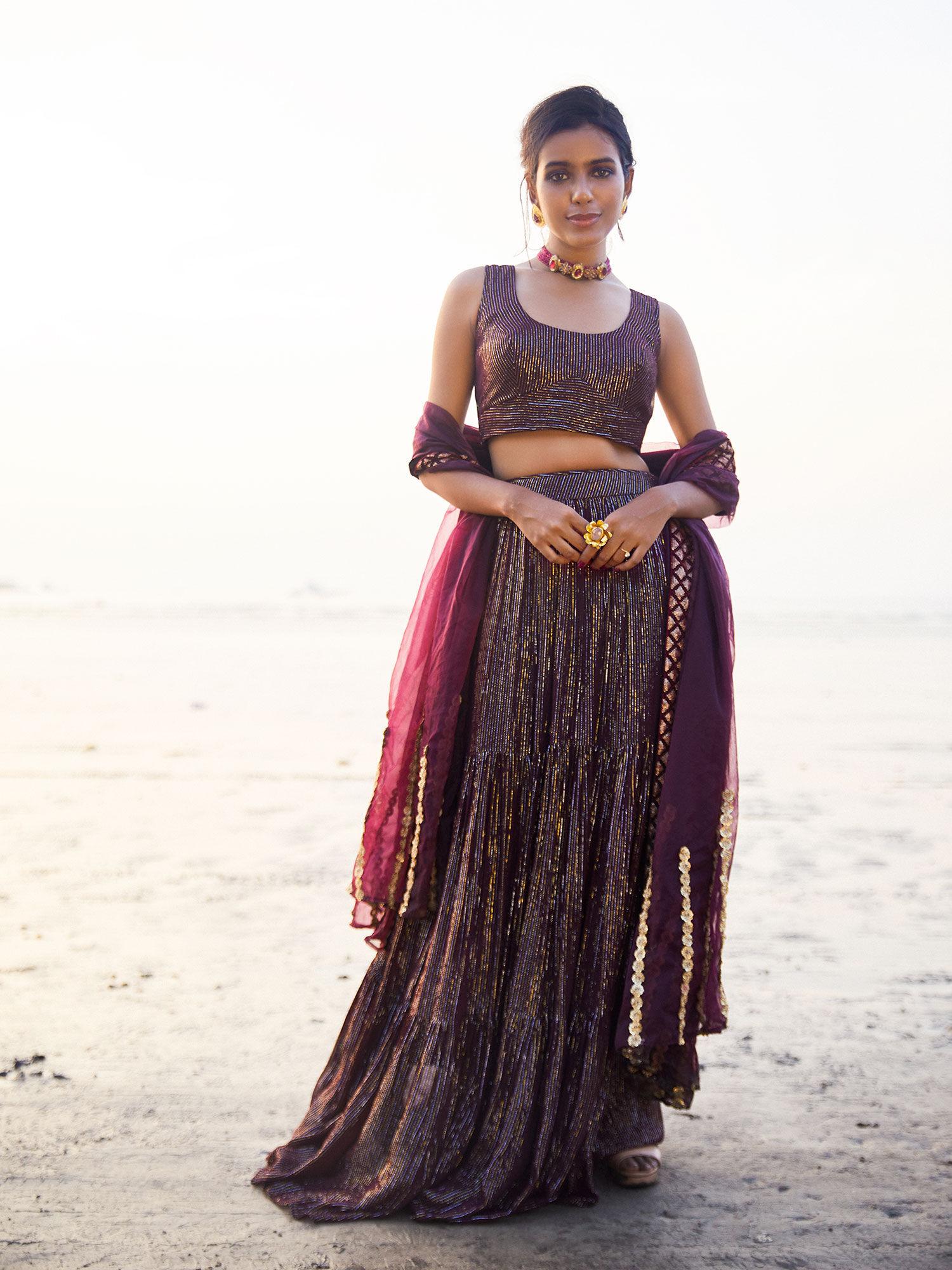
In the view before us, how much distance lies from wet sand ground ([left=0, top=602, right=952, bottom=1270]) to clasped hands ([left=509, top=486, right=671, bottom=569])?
126 cm

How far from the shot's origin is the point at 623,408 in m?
2.49

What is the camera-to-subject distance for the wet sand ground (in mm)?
2111

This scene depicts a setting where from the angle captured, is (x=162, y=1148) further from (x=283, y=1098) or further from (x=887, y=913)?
(x=887, y=913)

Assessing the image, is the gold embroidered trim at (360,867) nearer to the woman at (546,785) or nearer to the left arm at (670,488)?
the woman at (546,785)

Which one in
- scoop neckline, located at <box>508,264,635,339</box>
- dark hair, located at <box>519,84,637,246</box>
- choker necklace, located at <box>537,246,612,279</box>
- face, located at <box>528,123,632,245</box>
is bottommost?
scoop neckline, located at <box>508,264,635,339</box>

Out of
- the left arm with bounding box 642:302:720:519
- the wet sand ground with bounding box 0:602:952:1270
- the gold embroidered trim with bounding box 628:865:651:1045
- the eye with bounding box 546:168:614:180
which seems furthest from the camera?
the left arm with bounding box 642:302:720:519

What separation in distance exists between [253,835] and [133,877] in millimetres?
859

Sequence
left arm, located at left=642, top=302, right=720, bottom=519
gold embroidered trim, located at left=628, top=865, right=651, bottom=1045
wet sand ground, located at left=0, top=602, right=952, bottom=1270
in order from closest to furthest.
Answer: wet sand ground, located at left=0, top=602, right=952, bottom=1270 < gold embroidered trim, located at left=628, top=865, right=651, bottom=1045 < left arm, located at left=642, top=302, right=720, bottom=519

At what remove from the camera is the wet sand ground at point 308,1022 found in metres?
2.11

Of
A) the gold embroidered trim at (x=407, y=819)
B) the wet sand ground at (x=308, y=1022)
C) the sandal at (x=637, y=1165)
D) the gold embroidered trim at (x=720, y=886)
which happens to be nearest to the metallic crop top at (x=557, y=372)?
the gold embroidered trim at (x=407, y=819)

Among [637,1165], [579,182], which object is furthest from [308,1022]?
[579,182]

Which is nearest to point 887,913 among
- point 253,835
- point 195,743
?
point 253,835

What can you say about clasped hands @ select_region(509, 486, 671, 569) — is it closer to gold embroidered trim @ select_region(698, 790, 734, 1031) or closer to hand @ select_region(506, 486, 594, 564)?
hand @ select_region(506, 486, 594, 564)

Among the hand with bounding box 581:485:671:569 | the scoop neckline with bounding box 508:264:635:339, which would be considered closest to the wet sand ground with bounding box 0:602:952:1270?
the hand with bounding box 581:485:671:569
